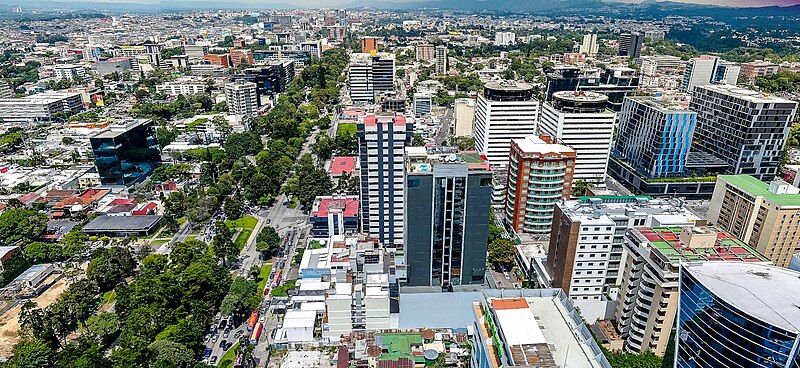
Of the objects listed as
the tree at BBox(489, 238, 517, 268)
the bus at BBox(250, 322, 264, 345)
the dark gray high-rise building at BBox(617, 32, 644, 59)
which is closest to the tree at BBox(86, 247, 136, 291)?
the bus at BBox(250, 322, 264, 345)

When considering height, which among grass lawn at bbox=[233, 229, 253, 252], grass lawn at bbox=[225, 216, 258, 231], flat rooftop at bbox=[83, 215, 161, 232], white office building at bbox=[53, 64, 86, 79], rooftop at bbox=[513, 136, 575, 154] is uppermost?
rooftop at bbox=[513, 136, 575, 154]

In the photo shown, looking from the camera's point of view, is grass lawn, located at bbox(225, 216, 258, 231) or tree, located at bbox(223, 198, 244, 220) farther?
tree, located at bbox(223, 198, 244, 220)

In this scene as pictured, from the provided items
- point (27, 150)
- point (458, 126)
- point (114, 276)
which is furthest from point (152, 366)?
point (27, 150)

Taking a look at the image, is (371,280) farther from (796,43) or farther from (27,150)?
(796,43)

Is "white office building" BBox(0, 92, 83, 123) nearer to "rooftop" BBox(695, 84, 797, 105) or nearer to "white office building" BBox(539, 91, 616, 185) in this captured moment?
"white office building" BBox(539, 91, 616, 185)

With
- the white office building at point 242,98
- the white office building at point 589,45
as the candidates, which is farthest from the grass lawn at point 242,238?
the white office building at point 589,45

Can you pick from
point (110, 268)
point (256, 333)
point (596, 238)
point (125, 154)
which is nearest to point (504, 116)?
point (596, 238)

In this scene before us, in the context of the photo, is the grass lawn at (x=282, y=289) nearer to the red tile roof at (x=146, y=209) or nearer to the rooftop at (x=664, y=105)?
the red tile roof at (x=146, y=209)
